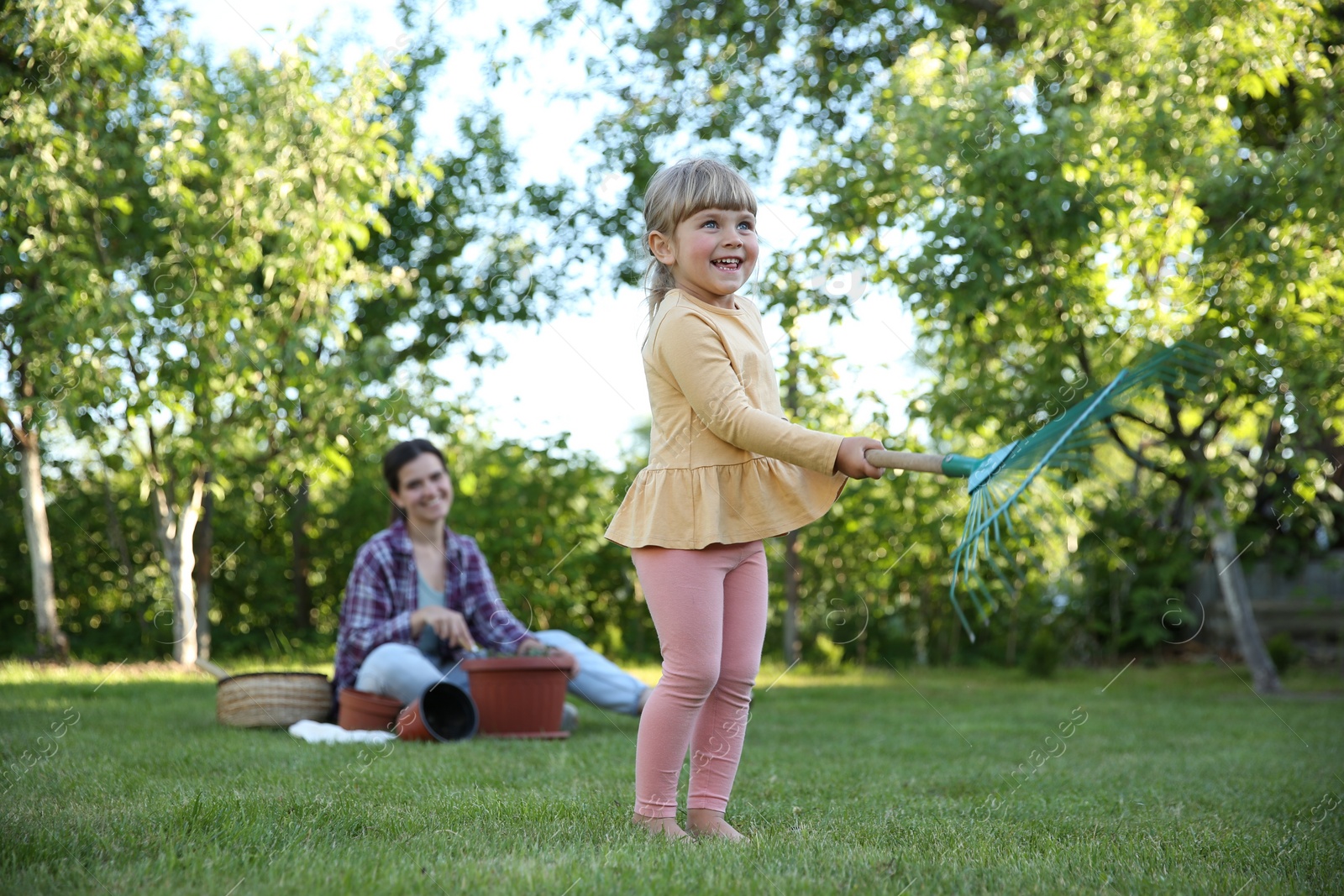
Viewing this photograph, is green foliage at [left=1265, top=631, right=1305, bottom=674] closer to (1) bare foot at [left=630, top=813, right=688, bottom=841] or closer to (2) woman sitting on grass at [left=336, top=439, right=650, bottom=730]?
(2) woman sitting on grass at [left=336, top=439, right=650, bottom=730]

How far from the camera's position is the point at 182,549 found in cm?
642

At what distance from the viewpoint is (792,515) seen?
7.04 ft

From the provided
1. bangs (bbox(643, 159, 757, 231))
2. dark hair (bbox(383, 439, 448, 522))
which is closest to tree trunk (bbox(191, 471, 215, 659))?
dark hair (bbox(383, 439, 448, 522))

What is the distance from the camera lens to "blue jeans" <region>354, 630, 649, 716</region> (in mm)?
3887

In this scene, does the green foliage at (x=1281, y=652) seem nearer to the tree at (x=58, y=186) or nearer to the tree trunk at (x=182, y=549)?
the tree trunk at (x=182, y=549)

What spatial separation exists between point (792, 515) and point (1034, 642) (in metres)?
5.76

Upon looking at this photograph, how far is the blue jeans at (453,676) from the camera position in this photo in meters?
3.89

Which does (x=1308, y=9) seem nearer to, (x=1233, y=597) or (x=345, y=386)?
(x=1233, y=597)

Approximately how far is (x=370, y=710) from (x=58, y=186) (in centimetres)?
319

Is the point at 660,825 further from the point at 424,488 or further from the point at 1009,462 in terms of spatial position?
the point at 424,488

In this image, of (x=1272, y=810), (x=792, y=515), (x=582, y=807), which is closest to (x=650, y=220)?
(x=792, y=515)

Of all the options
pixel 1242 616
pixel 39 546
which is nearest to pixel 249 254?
pixel 39 546

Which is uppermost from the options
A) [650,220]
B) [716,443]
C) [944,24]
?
[944,24]

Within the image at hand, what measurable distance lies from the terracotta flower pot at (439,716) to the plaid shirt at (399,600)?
32 centimetres
